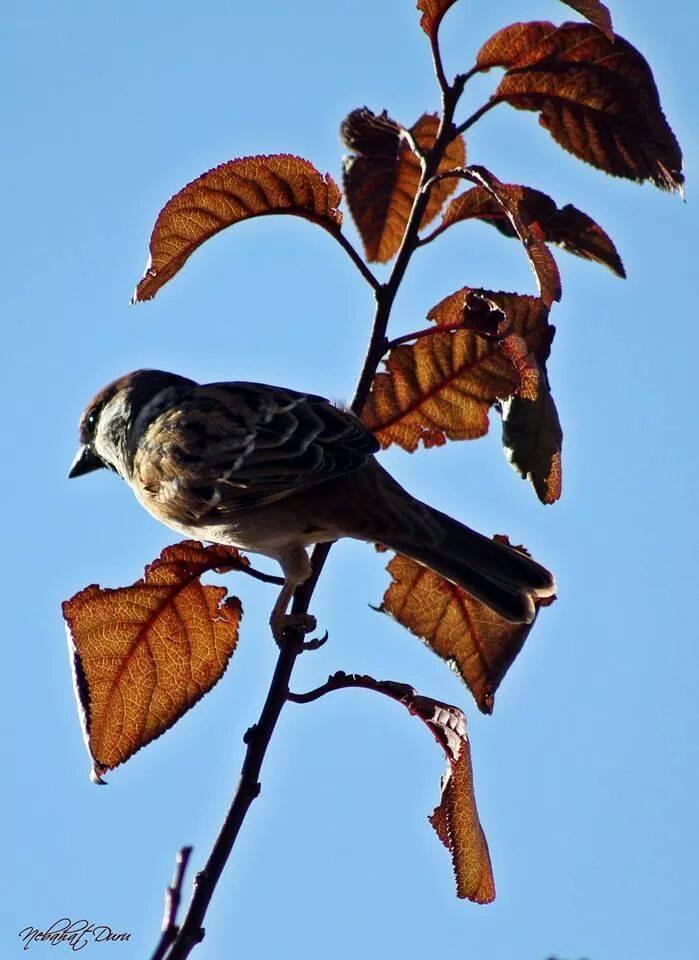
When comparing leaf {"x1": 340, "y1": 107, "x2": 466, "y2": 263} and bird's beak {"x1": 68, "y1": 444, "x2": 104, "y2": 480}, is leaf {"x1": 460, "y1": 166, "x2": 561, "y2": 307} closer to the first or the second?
leaf {"x1": 340, "y1": 107, "x2": 466, "y2": 263}

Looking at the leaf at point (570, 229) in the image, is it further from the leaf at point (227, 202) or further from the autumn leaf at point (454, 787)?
the autumn leaf at point (454, 787)

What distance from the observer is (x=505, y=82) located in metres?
2.95

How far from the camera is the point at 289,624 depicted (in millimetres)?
2902

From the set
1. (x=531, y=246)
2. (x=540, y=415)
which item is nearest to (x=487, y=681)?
(x=540, y=415)

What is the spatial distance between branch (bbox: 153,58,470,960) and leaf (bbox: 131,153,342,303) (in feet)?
0.52

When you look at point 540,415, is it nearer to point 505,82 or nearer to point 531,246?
point 531,246

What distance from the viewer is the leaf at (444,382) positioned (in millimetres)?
3105

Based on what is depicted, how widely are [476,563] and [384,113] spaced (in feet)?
4.30

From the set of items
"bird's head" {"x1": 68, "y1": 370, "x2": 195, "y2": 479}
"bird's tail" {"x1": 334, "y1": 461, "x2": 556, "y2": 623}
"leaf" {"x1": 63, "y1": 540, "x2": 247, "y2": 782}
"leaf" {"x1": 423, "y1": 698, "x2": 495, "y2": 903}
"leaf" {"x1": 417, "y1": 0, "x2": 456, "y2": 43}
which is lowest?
"leaf" {"x1": 423, "y1": 698, "x2": 495, "y2": 903}

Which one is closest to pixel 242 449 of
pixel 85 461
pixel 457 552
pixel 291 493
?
pixel 291 493

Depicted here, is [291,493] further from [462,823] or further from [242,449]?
[462,823]

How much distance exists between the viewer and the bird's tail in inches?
132

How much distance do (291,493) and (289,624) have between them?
107 cm

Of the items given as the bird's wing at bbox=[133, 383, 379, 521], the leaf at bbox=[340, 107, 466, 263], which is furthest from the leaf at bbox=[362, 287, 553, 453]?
the leaf at bbox=[340, 107, 466, 263]
